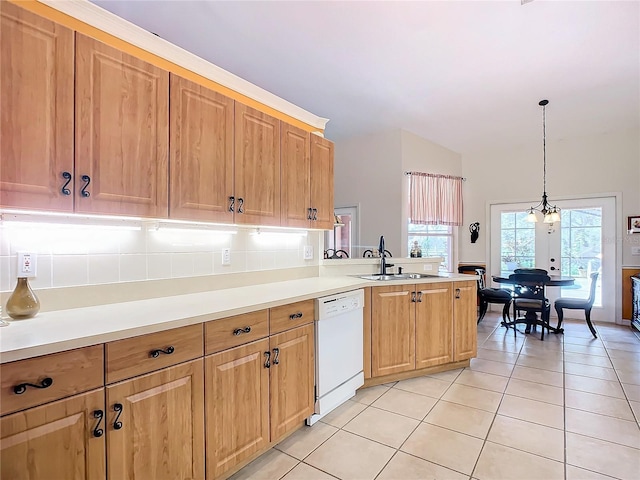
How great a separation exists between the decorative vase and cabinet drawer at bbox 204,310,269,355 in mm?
701

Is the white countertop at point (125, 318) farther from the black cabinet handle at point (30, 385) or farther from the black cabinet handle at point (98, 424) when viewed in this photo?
the black cabinet handle at point (98, 424)

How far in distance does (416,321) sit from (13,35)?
2969 mm

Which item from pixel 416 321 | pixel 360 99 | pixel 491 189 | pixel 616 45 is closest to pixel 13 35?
pixel 416 321

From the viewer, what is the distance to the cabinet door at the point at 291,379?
1885 millimetres

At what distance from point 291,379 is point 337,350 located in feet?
1.55

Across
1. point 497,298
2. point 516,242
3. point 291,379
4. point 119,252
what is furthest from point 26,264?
point 516,242

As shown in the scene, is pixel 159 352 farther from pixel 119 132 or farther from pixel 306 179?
pixel 306 179

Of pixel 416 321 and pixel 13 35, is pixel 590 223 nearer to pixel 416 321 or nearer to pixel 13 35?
pixel 416 321

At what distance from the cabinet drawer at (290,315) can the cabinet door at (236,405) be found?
12 centimetres

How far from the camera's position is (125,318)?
1.42 metres

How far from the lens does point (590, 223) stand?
5.23m

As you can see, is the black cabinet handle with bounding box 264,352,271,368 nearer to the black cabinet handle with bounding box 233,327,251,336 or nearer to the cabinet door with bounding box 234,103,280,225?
the black cabinet handle with bounding box 233,327,251,336

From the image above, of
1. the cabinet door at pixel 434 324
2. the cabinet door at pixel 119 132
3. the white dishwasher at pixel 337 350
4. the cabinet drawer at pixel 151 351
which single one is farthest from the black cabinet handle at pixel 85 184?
the cabinet door at pixel 434 324

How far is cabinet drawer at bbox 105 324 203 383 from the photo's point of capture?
1.22 meters
